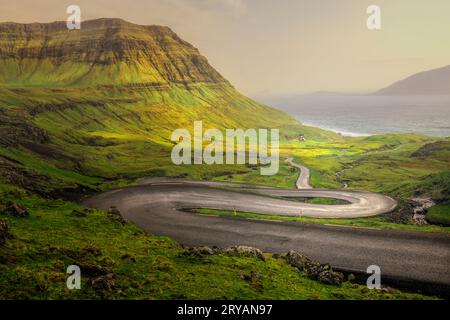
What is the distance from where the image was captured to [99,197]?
111625mm

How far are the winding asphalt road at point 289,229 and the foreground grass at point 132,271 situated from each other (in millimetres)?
11328

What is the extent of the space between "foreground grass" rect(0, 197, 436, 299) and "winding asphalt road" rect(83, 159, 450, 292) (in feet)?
37.2

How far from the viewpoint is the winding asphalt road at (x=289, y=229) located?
63844mm

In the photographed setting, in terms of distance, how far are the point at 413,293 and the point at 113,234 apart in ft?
155

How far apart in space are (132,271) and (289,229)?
42711mm

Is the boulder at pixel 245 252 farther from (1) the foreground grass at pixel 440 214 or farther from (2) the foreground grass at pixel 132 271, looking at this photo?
(1) the foreground grass at pixel 440 214

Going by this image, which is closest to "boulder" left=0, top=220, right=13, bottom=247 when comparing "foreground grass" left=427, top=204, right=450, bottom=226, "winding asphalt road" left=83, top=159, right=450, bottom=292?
"winding asphalt road" left=83, top=159, right=450, bottom=292

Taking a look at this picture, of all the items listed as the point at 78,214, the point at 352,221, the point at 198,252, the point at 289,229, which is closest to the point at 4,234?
the point at 78,214

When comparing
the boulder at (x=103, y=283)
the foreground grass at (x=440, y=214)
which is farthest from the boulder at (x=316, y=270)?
the foreground grass at (x=440, y=214)

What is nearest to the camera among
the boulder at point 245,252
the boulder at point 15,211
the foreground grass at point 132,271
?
the foreground grass at point 132,271

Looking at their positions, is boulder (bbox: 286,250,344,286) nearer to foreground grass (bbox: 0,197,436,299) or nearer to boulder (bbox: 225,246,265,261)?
foreground grass (bbox: 0,197,436,299)

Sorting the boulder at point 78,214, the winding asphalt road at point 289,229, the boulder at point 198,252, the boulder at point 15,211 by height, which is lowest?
the winding asphalt road at point 289,229

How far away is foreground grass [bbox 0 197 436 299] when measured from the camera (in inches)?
1563
